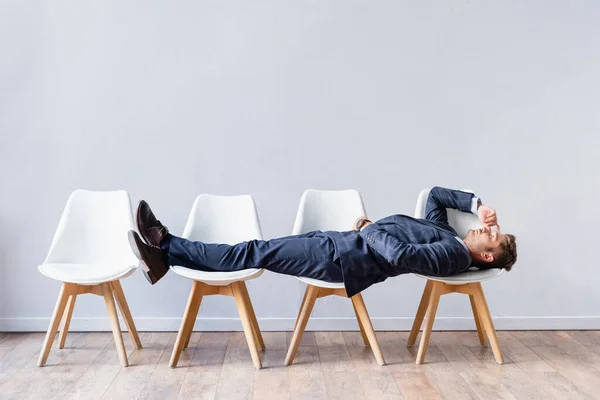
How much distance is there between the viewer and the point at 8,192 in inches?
132

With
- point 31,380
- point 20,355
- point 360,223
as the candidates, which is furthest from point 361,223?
point 20,355

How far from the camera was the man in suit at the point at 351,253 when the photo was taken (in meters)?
2.65

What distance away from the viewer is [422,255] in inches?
103

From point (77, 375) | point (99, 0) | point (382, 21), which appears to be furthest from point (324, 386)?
point (99, 0)

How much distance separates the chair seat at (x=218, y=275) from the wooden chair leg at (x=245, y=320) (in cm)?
6

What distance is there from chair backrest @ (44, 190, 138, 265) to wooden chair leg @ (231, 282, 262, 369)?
0.59 m

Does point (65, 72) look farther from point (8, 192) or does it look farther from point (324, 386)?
point (324, 386)

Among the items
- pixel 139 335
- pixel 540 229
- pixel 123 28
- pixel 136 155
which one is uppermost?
pixel 123 28

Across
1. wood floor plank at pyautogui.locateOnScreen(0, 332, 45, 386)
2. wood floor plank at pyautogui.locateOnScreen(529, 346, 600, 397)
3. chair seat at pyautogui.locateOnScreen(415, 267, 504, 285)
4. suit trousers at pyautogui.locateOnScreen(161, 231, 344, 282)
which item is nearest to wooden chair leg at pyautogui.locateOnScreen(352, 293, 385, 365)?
suit trousers at pyautogui.locateOnScreen(161, 231, 344, 282)

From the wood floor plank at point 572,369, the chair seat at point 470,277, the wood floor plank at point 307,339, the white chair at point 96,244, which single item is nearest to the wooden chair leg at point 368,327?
the chair seat at point 470,277

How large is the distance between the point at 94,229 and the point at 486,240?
6.37 feet

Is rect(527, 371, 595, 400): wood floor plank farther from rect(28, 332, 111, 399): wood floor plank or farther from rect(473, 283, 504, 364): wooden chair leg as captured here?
rect(28, 332, 111, 399): wood floor plank

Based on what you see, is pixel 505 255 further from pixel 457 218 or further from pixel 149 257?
pixel 149 257

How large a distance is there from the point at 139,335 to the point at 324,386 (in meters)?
1.27
